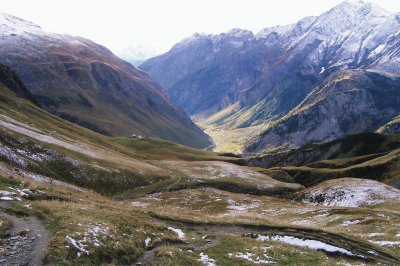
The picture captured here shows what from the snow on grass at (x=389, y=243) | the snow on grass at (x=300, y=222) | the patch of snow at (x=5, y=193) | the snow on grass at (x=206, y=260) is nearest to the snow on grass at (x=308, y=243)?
the snow on grass at (x=206, y=260)

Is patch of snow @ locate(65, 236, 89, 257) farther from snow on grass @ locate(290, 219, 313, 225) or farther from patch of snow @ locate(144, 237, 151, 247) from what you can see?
snow on grass @ locate(290, 219, 313, 225)

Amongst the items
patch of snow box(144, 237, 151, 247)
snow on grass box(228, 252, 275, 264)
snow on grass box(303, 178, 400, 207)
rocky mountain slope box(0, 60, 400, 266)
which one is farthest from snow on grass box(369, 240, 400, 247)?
snow on grass box(303, 178, 400, 207)

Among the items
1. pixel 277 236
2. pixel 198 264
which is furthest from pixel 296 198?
Answer: pixel 198 264

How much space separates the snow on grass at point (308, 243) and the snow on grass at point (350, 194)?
53.2m

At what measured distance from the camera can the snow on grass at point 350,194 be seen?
3351 inches

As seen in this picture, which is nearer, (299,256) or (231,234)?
(299,256)

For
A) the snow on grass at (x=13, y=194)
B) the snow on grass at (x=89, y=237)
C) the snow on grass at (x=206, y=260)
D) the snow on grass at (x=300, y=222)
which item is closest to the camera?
the snow on grass at (x=89, y=237)

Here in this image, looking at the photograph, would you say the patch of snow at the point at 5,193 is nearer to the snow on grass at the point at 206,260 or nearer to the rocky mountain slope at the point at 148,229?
the rocky mountain slope at the point at 148,229

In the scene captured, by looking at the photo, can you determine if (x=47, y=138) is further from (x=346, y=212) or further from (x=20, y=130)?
(x=346, y=212)

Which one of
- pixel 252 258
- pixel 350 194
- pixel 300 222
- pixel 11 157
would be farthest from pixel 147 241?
pixel 350 194

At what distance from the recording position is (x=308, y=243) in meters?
35.1

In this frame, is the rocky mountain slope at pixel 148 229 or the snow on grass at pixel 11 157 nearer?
the rocky mountain slope at pixel 148 229

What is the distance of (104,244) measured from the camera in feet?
83.6

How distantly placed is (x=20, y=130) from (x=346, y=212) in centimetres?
6459
